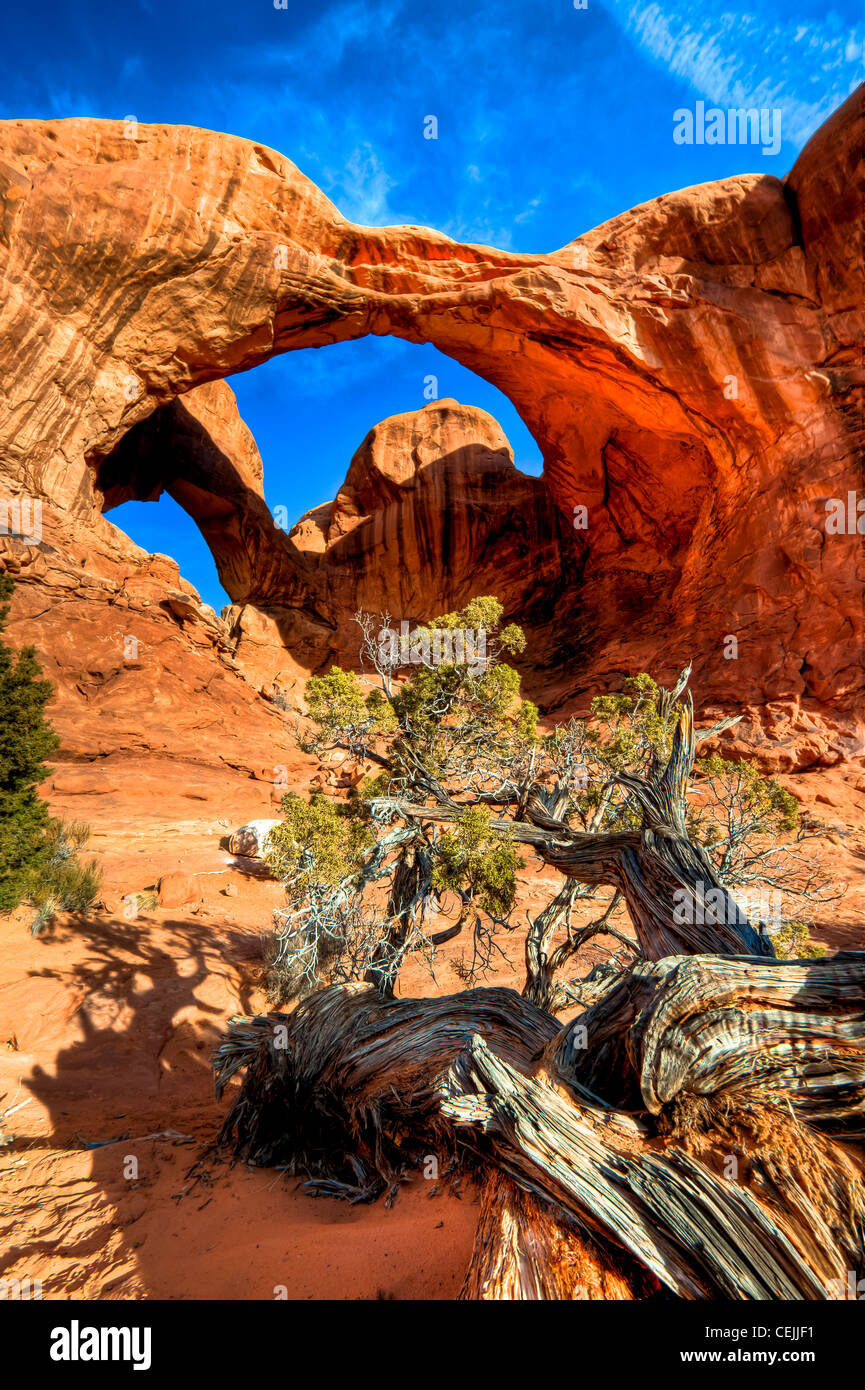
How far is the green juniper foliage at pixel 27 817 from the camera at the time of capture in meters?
7.90

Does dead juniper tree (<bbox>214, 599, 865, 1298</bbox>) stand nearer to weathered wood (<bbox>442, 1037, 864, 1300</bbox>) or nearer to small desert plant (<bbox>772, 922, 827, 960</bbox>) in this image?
weathered wood (<bbox>442, 1037, 864, 1300</bbox>)

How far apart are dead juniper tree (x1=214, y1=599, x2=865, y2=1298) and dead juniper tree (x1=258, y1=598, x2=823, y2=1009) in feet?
0.09

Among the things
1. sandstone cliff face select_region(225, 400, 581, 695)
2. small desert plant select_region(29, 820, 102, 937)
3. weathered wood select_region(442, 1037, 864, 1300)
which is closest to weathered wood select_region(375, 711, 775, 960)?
weathered wood select_region(442, 1037, 864, 1300)

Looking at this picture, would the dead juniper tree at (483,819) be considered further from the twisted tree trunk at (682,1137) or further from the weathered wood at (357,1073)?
the twisted tree trunk at (682,1137)

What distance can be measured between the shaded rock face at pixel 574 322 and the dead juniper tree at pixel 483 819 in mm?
12562

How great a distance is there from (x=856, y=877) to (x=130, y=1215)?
11.9m

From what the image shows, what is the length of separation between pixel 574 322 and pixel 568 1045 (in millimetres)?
19716

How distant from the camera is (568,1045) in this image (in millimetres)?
2965

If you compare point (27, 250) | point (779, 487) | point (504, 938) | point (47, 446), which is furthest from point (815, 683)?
point (27, 250)

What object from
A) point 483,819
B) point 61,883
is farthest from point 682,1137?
point 61,883

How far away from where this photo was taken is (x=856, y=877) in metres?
10.6

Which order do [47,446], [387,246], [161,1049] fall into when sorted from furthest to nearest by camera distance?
[387,246], [47,446], [161,1049]
